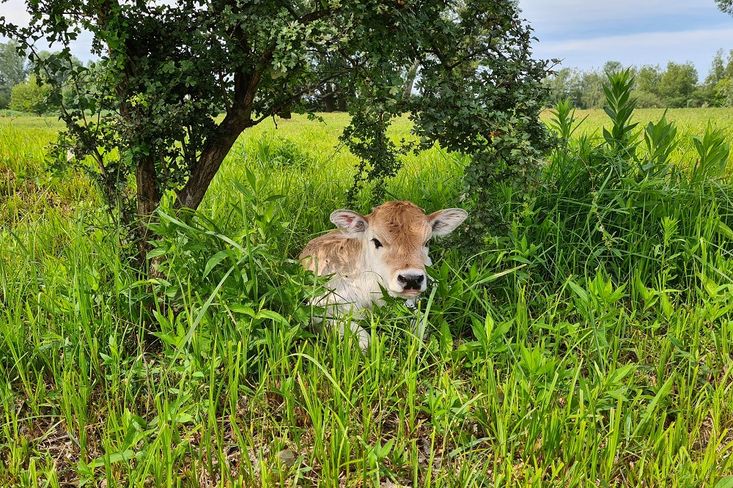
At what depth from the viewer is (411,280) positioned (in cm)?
356

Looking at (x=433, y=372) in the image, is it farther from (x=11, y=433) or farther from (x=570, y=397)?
(x=11, y=433)

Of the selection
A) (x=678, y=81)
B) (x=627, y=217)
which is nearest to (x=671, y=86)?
(x=678, y=81)

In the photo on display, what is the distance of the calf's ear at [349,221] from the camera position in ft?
13.2

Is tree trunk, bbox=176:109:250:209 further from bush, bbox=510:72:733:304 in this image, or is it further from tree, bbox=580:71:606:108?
tree, bbox=580:71:606:108

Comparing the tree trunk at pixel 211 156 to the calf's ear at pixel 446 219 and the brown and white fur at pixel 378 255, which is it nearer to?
the brown and white fur at pixel 378 255

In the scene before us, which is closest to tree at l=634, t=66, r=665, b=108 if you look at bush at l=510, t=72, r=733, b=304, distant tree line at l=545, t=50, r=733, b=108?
distant tree line at l=545, t=50, r=733, b=108

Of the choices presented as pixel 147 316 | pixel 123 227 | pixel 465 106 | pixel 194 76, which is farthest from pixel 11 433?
pixel 465 106

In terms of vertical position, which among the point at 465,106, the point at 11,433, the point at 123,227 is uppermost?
the point at 465,106

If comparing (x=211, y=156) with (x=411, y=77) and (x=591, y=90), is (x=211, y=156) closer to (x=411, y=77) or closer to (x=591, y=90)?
(x=411, y=77)

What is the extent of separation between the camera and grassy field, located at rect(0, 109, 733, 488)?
2750 mm

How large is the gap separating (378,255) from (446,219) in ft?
1.88

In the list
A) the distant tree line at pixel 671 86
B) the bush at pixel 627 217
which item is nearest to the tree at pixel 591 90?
the distant tree line at pixel 671 86

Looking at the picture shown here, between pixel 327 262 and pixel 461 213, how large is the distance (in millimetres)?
1065

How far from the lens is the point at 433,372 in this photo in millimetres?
3578
